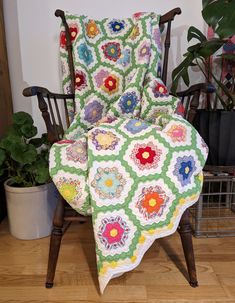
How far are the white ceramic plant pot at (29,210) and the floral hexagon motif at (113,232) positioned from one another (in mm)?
486

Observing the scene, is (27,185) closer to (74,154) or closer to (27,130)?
(27,130)

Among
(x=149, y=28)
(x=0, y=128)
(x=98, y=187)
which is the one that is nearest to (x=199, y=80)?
(x=149, y=28)

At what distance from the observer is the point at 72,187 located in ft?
2.81

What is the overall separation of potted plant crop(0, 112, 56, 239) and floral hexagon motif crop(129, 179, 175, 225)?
49 centimetres

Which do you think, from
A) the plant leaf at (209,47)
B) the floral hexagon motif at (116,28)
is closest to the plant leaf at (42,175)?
the floral hexagon motif at (116,28)

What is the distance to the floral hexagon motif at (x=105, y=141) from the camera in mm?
853

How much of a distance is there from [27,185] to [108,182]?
557mm

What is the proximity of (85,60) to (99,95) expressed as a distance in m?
0.18

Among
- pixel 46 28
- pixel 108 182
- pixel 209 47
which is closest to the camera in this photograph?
pixel 108 182

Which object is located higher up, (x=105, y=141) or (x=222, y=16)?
(x=222, y=16)

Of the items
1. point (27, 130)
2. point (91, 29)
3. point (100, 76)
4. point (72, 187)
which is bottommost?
point (72, 187)

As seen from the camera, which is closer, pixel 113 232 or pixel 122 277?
pixel 113 232

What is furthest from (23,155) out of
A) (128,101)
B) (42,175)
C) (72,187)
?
(128,101)

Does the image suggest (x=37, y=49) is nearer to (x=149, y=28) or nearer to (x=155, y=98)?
(x=149, y=28)
